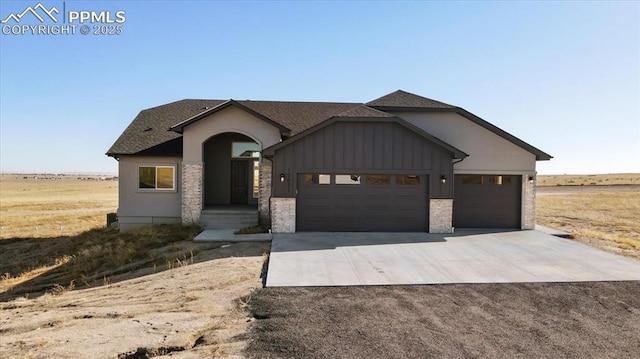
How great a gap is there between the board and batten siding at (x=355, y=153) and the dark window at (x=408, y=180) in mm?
267

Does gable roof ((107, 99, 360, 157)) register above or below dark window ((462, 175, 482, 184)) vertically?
above

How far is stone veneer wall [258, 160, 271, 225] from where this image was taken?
14.0 meters

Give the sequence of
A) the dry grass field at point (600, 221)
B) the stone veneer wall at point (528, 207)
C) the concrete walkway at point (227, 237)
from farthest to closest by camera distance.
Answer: the stone veneer wall at point (528, 207) < the dry grass field at point (600, 221) < the concrete walkway at point (227, 237)

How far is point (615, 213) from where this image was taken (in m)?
21.1

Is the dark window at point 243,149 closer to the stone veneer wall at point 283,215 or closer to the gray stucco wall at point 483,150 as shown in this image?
the stone veneer wall at point 283,215

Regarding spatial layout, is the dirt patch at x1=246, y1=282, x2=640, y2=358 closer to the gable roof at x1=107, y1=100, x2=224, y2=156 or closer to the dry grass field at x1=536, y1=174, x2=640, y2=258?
the dry grass field at x1=536, y1=174, x2=640, y2=258

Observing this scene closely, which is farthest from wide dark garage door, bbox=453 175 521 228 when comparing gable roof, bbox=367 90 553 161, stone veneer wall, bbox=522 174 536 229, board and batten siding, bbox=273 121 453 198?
board and batten siding, bbox=273 121 453 198

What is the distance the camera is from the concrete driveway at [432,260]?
7660mm

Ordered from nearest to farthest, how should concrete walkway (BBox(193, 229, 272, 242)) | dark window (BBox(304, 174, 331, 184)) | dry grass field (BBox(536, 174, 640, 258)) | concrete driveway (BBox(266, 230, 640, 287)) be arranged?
concrete driveway (BBox(266, 230, 640, 287)) < concrete walkway (BBox(193, 229, 272, 242)) < dry grass field (BBox(536, 174, 640, 258)) < dark window (BBox(304, 174, 331, 184))

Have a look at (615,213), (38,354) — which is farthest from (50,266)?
(615,213)

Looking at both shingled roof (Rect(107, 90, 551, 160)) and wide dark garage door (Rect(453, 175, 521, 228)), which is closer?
shingled roof (Rect(107, 90, 551, 160))

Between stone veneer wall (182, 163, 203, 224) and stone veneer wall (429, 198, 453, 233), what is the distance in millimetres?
9034

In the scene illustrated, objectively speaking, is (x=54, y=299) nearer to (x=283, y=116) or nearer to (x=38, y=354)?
(x=38, y=354)

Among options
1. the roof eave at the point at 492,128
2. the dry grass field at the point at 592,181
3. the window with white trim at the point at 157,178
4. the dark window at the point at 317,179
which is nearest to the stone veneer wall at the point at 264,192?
the dark window at the point at 317,179
